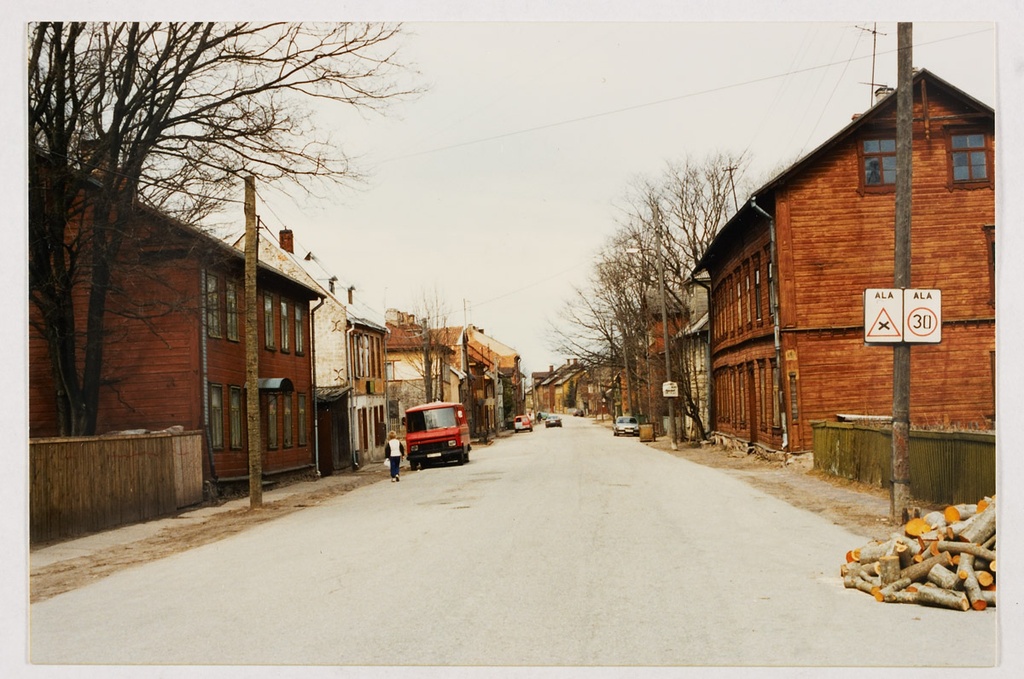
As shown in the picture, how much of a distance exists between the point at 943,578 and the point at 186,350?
17.7m

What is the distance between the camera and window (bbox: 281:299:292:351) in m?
29.9

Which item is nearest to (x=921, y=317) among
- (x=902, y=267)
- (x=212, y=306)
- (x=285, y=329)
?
(x=902, y=267)

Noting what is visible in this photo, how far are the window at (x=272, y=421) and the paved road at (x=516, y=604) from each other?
13412mm

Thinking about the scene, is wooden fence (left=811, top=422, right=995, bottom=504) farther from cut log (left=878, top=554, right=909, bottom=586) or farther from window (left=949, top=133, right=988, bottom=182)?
window (left=949, top=133, right=988, bottom=182)

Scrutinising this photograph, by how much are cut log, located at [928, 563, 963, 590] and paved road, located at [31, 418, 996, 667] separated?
0.27m

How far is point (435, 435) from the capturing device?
35.4 meters

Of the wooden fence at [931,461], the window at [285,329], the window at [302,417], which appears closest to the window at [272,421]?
the window at [285,329]

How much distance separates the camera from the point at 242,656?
778cm

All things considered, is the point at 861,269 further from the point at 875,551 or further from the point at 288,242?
the point at 288,242

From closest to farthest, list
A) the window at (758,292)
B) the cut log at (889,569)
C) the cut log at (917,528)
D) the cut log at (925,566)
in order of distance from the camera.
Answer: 1. the cut log at (925,566)
2. the cut log at (889,569)
3. the cut log at (917,528)
4. the window at (758,292)

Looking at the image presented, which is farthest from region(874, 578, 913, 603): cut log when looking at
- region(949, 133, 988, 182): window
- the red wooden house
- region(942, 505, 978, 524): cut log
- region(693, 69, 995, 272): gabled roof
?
the red wooden house

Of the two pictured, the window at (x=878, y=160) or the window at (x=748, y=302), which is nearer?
the window at (x=878, y=160)

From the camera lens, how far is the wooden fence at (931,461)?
11859 mm

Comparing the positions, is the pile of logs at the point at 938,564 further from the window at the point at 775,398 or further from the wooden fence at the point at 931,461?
the window at the point at 775,398
